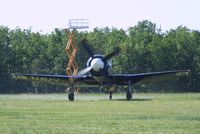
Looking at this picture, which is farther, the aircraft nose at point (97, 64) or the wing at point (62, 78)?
the wing at point (62, 78)

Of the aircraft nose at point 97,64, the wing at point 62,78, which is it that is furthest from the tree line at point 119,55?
the aircraft nose at point 97,64

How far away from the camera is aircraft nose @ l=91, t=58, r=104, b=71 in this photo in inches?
1996

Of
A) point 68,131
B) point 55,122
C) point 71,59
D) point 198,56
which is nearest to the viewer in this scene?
point 68,131

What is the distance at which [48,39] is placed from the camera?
365 feet

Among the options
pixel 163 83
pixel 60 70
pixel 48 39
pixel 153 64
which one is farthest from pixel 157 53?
pixel 48 39

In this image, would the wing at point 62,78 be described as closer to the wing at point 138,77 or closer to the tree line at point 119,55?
the wing at point 138,77

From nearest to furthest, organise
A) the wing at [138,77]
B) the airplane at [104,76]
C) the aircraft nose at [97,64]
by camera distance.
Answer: the aircraft nose at [97,64], the airplane at [104,76], the wing at [138,77]

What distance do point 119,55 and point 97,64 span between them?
47185 millimetres

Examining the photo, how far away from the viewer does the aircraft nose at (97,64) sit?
50.7 m

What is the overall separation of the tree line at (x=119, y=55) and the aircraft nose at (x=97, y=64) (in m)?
40.4

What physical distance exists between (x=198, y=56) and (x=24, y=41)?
29.2 m

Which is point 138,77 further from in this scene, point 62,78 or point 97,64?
point 62,78

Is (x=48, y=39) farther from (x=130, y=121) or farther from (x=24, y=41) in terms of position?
(x=130, y=121)

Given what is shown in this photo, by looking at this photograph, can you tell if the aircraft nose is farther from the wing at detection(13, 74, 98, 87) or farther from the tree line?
the tree line
